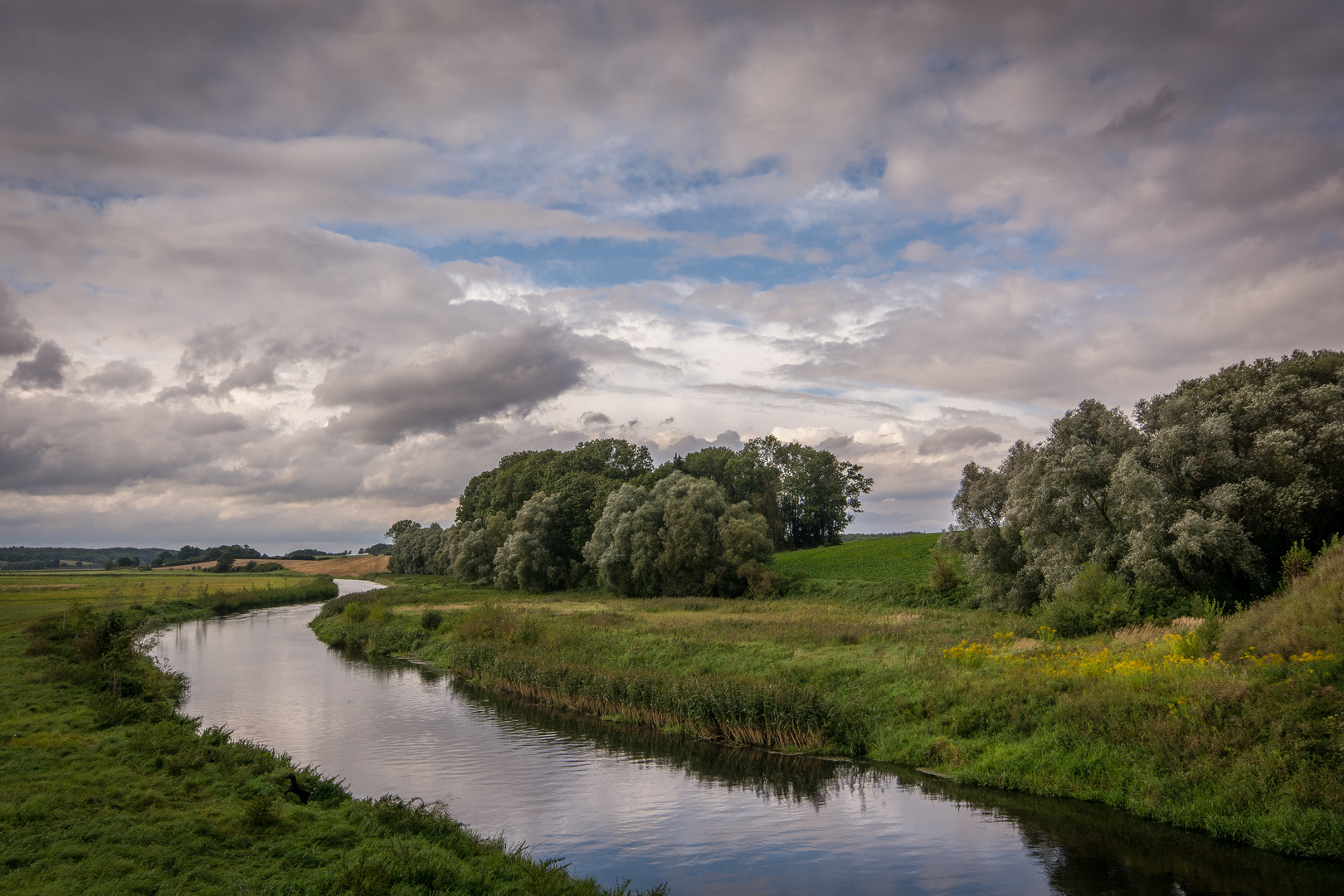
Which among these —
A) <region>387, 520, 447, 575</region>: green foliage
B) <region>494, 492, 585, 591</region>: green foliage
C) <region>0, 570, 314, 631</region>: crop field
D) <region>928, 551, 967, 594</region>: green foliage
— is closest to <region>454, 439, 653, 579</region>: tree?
<region>494, 492, 585, 591</region>: green foliage

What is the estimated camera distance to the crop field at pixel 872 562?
191ft

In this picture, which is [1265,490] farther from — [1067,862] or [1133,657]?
[1067,862]

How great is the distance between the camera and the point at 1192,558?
29984mm

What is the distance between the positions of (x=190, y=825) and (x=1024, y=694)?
2061 cm

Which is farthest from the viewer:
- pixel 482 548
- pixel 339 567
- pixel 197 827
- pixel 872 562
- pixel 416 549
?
pixel 339 567

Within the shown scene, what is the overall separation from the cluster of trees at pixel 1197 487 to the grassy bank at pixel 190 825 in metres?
27.9

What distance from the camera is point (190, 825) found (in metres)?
13.5

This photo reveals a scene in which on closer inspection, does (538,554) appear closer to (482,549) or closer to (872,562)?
(482,549)

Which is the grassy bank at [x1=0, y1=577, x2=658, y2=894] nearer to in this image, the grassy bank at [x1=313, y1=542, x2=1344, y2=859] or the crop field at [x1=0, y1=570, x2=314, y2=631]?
the grassy bank at [x1=313, y1=542, x2=1344, y2=859]

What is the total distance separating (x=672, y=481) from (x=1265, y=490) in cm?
4924

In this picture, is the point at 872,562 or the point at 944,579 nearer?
the point at 944,579

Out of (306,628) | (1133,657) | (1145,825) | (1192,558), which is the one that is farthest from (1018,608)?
(306,628)

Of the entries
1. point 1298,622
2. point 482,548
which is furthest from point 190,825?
point 482,548

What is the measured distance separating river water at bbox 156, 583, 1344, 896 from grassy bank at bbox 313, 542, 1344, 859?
817 mm
